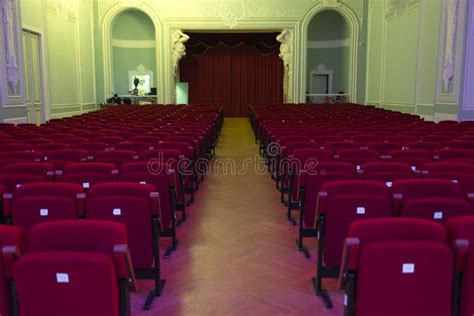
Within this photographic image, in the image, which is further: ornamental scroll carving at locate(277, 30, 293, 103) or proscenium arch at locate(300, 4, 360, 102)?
ornamental scroll carving at locate(277, 30, 293, 103)

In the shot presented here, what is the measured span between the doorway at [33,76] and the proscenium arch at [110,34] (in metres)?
5.71

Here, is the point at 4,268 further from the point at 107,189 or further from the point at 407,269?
the point at 407,269

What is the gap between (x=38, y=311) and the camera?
6.84ft

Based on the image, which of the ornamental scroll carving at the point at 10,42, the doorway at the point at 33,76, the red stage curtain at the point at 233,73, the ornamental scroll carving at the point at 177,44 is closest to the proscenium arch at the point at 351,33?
the red stage curtain at the point at 233,73

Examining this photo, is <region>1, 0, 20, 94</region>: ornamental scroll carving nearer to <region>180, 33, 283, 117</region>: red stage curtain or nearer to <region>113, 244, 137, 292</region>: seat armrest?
<region>113, 244, 137, 292</region>: seat armrest

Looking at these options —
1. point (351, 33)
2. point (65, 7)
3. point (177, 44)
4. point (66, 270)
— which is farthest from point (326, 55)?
point (66, 270)

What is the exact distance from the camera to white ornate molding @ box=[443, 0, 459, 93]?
10.4 meters

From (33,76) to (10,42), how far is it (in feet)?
8.83

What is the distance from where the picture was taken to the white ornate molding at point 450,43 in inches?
408

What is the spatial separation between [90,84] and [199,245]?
15790 millimetres

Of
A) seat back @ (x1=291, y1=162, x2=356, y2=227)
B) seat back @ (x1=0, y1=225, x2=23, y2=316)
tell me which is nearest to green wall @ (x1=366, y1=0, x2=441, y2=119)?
seat back @ (x1=291, y1=162, x2=356, y2=227)

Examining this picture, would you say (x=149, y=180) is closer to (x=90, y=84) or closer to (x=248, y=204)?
(x=248, y=204)

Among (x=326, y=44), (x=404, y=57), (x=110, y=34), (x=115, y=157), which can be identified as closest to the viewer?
(x=115, y=157)

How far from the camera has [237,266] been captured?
3.83 meters
